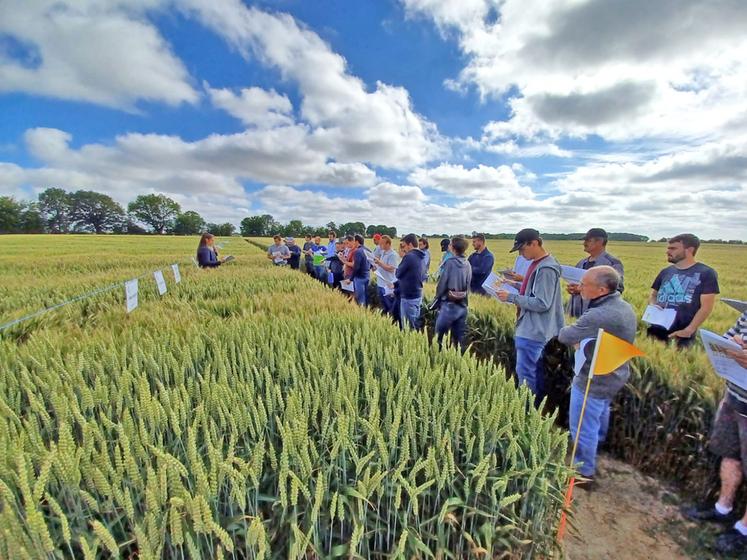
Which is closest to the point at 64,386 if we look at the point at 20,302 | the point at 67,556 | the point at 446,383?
the point at 67,556

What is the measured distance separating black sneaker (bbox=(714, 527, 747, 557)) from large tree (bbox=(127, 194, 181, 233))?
428 ft

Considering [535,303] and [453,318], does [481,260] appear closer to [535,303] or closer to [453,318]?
[453,318]

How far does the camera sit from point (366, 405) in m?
1.98

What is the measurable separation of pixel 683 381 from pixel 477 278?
5.15 metres

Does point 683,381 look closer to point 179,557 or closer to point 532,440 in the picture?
point 532,440

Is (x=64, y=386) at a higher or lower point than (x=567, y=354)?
higher

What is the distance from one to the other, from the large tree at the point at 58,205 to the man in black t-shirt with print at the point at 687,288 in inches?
5013

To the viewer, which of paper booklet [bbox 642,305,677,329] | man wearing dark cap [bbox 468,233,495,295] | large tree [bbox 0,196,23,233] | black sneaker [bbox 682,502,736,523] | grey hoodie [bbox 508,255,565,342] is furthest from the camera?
large tree [bbox 0,196,23,233]

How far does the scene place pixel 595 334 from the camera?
9.67 feet

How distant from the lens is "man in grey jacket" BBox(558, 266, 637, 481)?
2.88 meters

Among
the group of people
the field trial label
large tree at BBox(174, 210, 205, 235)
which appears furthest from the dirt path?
large tree at BBox(174, 210, 205, 235)

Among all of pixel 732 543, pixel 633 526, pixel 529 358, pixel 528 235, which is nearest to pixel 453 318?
pixel 529 358

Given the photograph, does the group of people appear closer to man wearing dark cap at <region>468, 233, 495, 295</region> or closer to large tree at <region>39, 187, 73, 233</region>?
man wearing dark cap at <region>468, 233, 495, 295</region>

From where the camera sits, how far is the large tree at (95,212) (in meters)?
100
